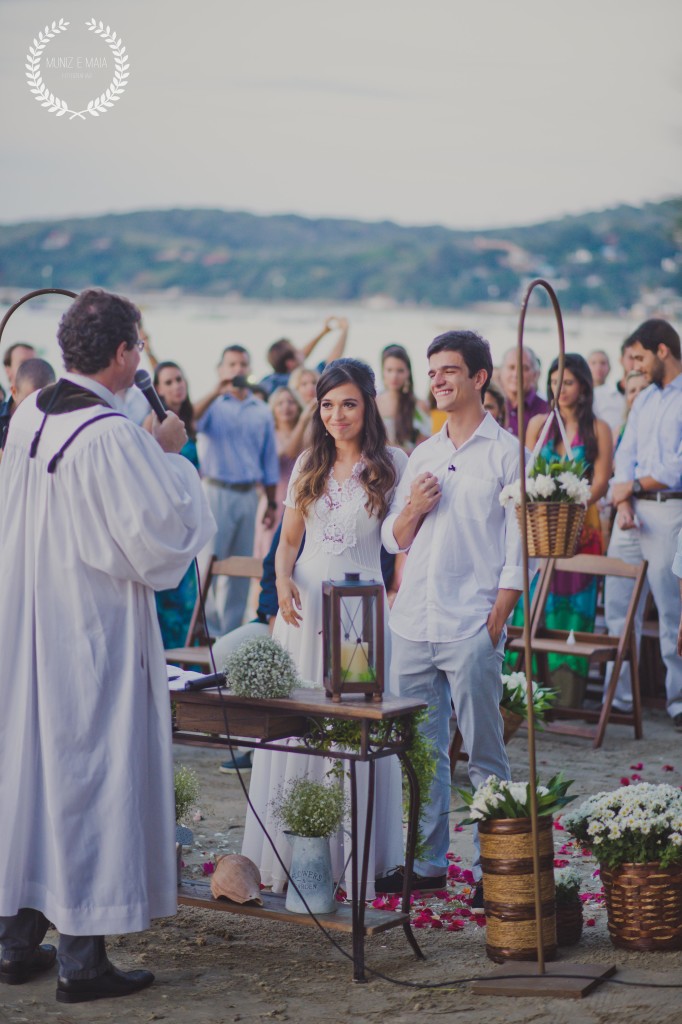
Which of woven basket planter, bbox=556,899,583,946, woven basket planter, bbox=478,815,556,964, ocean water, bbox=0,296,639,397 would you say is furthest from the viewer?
ocean water, bbox=0,296,639,397

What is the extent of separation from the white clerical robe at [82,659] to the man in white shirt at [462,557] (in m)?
1.01

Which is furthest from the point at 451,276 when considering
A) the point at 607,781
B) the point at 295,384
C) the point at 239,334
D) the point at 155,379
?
the point at 607,781

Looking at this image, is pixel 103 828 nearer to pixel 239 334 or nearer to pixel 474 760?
pixel 474 760

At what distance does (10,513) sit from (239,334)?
13.6 metres

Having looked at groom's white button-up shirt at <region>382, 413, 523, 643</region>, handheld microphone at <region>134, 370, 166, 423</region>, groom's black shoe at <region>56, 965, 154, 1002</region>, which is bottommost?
groom's black shoe at <region>56, 965, 154, 1002</region>

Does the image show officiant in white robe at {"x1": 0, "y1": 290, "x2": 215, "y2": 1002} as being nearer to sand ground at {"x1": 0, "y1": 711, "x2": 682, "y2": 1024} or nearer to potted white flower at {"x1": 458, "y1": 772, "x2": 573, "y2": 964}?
sand ground at {"x1": 0, "y1": 711, "x2": 682, "y2": 1024}


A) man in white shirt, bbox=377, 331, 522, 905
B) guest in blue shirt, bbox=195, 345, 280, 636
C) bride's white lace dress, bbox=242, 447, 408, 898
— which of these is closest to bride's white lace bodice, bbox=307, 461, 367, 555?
bride's white lace dress, bbox=242, 447, 408, 898

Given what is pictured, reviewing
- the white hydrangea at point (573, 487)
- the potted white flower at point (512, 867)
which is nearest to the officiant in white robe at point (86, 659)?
the potted white flower at point (512, 867)

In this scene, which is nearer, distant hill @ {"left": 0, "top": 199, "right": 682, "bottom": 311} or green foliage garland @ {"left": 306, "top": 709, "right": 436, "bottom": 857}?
green foliage garland @ {"left": 306, "top": 709, "right": 436, "bottom": 857}

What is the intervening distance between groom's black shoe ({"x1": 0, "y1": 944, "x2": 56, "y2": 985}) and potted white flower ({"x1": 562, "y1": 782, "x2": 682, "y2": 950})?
1.78 meters

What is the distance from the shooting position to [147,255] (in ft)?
58.0

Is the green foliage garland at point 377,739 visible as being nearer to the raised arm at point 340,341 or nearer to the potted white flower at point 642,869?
the potted white flower at point 642,869

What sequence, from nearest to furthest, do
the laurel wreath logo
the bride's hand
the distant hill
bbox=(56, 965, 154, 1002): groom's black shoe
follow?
bbox=(56, 965, 154, 1002): groom's black shoe, the bride's hand, the laurel wreath logo, the distant hill

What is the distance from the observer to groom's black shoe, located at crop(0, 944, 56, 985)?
389cm
